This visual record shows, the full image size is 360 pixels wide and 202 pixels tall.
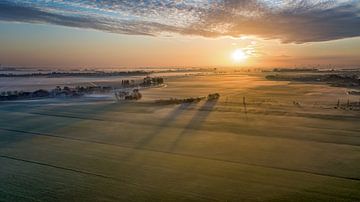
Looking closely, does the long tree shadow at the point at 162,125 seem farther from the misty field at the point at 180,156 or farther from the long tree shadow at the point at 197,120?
the long tree shadow at the point at 197,120

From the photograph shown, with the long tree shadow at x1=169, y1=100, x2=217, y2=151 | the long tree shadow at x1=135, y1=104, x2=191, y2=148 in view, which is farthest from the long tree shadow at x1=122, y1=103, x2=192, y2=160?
the long tree shadow at x1=169, y1=100, x2=217, y2=151

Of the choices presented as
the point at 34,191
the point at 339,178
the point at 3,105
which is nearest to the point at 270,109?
the point at 339,178

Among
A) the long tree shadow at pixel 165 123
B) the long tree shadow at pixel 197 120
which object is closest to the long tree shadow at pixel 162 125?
the long tree shadow at pixel 165 123

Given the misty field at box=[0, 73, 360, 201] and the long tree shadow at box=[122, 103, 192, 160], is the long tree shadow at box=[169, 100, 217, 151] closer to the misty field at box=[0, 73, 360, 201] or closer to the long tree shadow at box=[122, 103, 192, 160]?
the misty field at box=[0, 73, 360, 201]

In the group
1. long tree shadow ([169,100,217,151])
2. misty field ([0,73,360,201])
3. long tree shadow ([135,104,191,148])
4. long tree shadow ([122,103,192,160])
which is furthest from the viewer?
long tree shadow ([169,100,217,151])

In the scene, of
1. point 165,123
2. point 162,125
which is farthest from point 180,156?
point 165,123

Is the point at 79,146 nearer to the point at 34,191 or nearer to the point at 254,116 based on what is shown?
the point at 34,191

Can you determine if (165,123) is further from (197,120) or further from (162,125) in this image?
(197,120)
